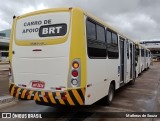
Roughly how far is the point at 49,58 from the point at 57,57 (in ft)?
0.84

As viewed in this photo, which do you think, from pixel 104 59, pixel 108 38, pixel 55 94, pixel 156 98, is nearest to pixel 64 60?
pixel 55 94

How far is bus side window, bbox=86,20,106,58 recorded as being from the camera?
6402 millimetres

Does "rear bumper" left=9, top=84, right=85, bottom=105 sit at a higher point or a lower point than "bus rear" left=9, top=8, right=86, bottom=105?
lower

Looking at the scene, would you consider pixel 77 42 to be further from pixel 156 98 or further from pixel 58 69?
pixel 156 98

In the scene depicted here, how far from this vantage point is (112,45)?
8602mm

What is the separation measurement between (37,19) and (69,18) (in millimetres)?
1050

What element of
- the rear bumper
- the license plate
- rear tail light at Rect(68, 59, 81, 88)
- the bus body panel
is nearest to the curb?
the bus body panel

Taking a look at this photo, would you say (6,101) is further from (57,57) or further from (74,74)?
(74,74)

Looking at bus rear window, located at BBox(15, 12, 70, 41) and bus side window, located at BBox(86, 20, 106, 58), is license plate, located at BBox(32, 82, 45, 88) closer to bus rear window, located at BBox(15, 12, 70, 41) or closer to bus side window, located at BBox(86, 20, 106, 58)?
bus rear window, located at BBox(15, 12, 70, 41)

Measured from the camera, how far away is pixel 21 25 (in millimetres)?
6891

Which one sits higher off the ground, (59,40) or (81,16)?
(81,16)

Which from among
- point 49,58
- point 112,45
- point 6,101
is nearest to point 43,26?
point 49,58

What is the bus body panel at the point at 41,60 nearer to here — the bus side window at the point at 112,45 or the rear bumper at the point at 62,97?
the rear bumper at the point at 62,97

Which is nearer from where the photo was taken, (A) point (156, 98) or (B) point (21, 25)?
(B) point (21, 25)
